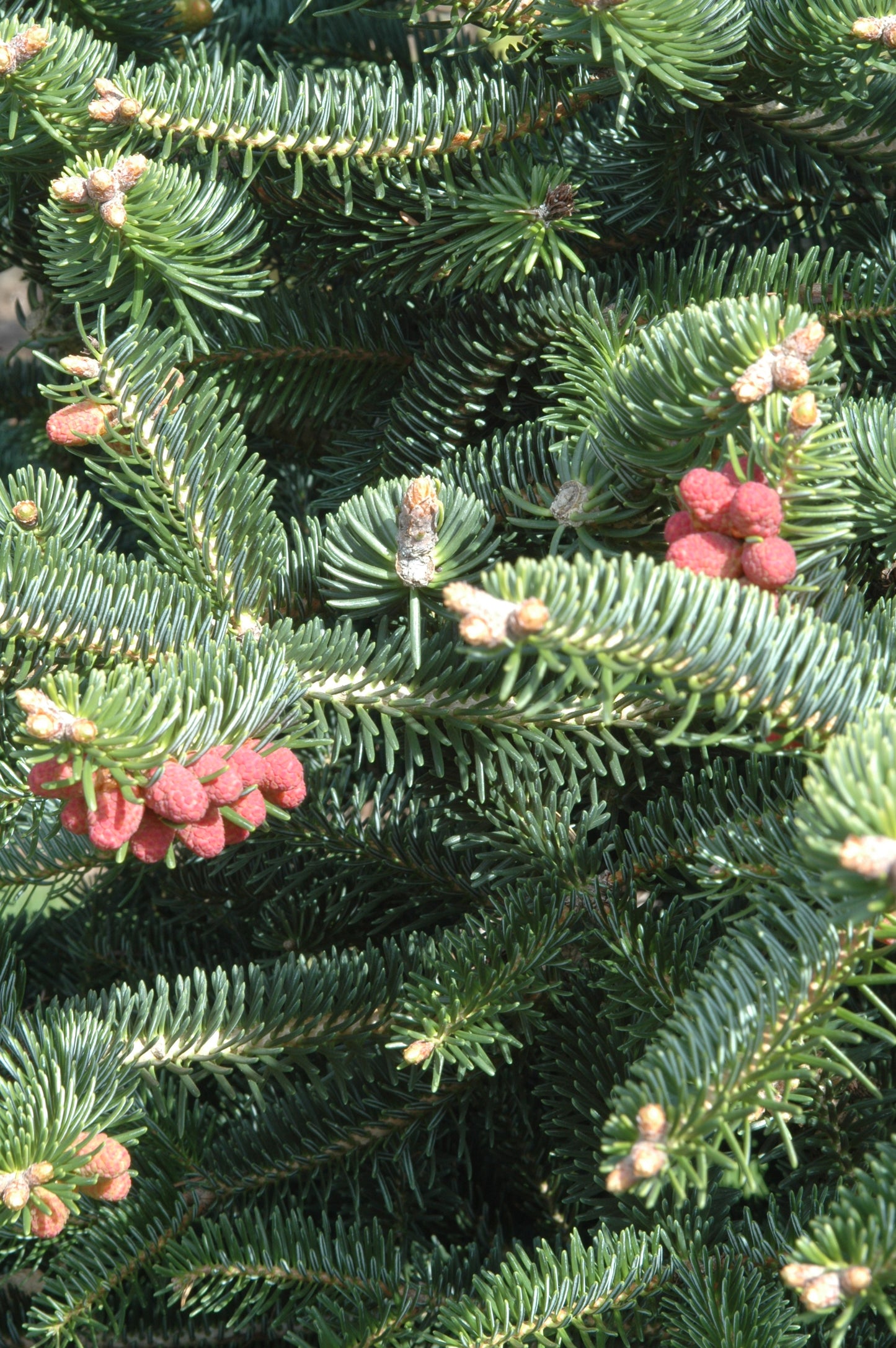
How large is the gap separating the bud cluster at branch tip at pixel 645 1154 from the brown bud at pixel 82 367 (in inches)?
17.7

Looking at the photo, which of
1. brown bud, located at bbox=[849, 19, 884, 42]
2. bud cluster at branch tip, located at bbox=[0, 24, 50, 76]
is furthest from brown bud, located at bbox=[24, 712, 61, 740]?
brown bud, located at bbox=[849, 19, 884, 42]

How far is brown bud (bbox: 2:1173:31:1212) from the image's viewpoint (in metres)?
0.52

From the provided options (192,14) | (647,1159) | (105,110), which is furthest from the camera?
(192,14)

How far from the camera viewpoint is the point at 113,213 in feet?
1.94

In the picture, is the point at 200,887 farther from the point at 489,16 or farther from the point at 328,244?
the point at 489,16

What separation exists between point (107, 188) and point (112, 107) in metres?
0.07

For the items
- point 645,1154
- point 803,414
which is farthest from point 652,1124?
point 803,414

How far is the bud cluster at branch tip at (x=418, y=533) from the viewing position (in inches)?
21.4

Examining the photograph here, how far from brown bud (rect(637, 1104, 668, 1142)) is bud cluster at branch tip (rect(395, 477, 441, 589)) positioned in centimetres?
27

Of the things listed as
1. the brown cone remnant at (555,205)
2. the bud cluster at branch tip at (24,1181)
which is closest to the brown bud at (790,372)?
the brown cone remnant at (555,205)

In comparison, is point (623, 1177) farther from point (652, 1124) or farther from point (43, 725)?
point (43, 725)

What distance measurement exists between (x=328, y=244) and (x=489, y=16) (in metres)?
0.17

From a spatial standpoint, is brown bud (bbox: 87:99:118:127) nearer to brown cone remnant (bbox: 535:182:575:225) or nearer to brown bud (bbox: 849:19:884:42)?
brown cone remnant (bbox: 535:182:575:225)

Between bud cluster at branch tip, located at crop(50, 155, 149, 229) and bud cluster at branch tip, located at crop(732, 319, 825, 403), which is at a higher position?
bud cluster at branch tip, located at crop(732, 319, 825, 403)
